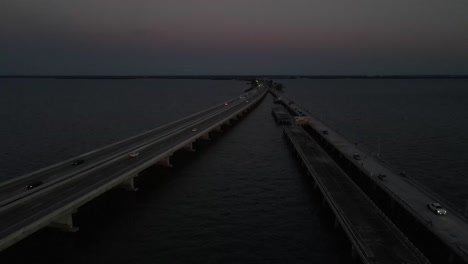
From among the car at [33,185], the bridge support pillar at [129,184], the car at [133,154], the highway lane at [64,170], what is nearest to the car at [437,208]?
the bridge support pillar at [129,184]

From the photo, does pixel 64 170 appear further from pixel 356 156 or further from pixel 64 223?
pixel 356 156

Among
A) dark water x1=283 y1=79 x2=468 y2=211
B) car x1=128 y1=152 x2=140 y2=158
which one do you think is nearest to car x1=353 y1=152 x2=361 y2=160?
dark water x1=283 y1=79 x2=468 y2=211

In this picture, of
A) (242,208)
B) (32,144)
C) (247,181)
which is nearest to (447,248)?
(242,208)

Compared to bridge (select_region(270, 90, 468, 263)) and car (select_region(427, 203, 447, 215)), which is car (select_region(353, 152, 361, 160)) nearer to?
bridge (select_region(270, 90, 468, 263))

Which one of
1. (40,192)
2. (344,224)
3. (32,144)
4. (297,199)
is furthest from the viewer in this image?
(32,144)

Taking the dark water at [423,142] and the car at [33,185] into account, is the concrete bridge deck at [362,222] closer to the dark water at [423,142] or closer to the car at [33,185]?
the dark water at [423,142]

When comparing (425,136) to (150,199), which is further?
(425,136)

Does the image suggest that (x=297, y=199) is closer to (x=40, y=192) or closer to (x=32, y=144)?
(x=40, y=192)

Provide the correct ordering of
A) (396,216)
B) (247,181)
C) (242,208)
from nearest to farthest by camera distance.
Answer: (396,216) → (242,208) → (247,181)
